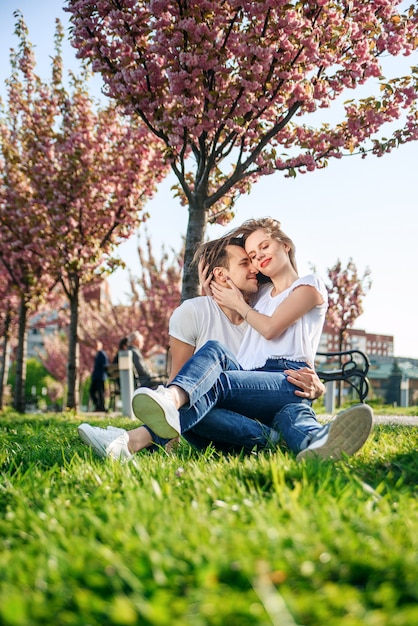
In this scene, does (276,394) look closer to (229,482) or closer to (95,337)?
(229,482)

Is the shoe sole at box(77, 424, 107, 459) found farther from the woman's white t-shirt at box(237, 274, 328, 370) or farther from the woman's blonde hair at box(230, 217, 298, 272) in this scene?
the woman's blonde hair at box(230, 217, 298, 272)

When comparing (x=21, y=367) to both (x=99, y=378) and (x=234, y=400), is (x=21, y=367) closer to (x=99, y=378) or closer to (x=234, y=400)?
(x=99, y=378)

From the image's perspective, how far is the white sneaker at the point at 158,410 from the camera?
2.81 meters

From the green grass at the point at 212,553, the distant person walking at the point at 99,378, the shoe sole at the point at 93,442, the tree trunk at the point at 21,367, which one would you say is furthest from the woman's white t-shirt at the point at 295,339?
the distant person walking at the point at 99,378

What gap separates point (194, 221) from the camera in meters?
6.31

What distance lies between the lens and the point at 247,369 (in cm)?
380

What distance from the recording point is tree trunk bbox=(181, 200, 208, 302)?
5.97 meters

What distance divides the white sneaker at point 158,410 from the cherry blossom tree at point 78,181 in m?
8.26

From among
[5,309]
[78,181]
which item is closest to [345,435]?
[78,181]

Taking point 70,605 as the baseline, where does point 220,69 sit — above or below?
above

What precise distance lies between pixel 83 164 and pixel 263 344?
8.53 m

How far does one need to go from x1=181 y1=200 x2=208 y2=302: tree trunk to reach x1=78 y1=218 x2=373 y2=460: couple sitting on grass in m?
1.55

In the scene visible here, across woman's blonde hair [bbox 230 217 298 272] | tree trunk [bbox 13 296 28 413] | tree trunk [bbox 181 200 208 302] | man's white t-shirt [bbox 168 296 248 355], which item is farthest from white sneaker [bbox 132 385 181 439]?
tree trunk [bbox 13 296 28 413]

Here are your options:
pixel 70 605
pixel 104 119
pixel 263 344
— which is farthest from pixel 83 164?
pixel 70 605
